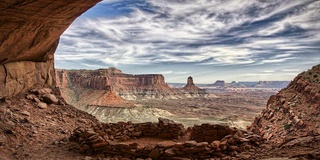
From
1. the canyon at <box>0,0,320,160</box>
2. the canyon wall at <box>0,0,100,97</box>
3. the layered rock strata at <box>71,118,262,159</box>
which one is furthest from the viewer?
the layered rock strata at <box>71,118,262,159</box>

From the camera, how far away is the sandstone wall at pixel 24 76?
1393 centimetres

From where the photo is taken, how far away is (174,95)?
178000mm

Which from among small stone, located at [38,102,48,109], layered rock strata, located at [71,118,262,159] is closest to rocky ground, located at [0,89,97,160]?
small stone, located at [38,102,48,109]

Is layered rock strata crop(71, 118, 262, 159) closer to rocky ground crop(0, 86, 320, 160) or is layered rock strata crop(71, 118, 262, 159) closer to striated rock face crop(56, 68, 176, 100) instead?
rocky ground crop(0, 86, 320, 160)

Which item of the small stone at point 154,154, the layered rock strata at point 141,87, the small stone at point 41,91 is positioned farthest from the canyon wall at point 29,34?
the layered rock strata at point 141,87

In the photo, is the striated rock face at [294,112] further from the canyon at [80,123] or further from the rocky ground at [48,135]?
the rocky ground at [48,135]

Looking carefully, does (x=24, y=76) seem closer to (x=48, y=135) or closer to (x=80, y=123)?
(x=80, y=123)

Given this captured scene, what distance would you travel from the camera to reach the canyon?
9.02 m

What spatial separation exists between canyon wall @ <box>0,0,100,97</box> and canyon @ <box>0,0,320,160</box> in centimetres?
3

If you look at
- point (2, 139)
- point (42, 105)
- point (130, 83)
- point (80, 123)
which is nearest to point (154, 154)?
point (2, 139)

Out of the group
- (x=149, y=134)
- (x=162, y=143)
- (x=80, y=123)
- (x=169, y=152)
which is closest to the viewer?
(x=169, y=152)

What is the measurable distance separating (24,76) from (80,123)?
5153 mm

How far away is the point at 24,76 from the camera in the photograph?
15.6m

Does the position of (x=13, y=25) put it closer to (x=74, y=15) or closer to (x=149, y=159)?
(x=74, y=15)
